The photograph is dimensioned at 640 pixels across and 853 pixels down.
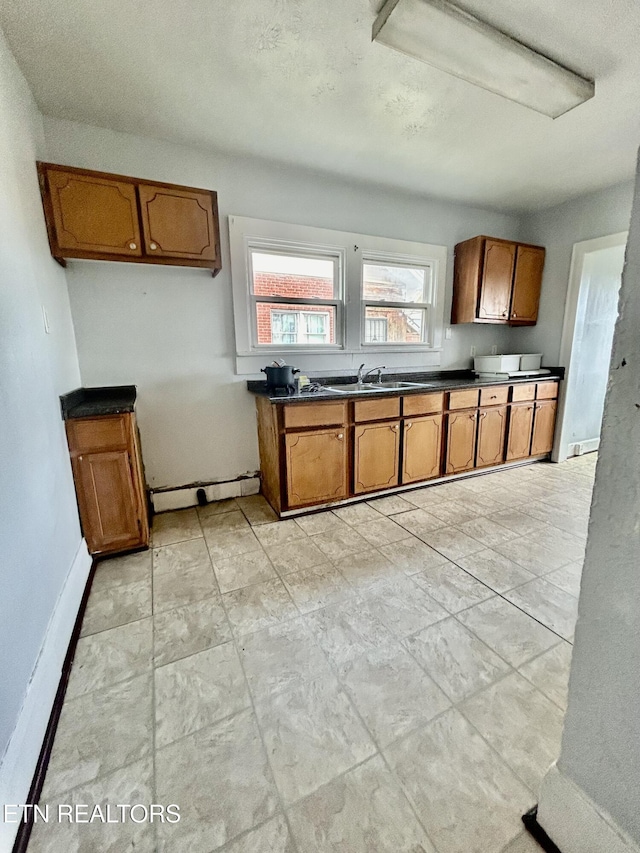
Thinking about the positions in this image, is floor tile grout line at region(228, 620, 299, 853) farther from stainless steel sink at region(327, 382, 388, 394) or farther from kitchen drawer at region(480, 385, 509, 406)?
kitchen drawer at region(480, 385, 509, 406)

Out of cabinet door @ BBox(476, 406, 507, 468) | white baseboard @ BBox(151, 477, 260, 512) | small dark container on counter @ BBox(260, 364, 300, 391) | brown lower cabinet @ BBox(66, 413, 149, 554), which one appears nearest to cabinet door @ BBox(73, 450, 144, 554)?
brown lower cabinet @ BBox(66, 413, 149, 554)

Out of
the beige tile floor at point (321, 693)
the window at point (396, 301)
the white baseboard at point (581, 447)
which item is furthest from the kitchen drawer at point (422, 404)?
the white baseboard at point (581, 447)

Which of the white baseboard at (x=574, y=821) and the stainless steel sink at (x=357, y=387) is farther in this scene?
the stainless steel sink at (x=357, y=387)

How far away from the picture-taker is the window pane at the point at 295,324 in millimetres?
2814

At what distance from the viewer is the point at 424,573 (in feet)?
6.19

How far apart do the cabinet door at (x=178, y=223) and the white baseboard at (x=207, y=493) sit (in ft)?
5.53

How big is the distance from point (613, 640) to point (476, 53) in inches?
93.2

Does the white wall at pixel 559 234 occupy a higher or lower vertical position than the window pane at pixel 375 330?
higher

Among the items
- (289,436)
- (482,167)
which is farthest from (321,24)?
(289,436)

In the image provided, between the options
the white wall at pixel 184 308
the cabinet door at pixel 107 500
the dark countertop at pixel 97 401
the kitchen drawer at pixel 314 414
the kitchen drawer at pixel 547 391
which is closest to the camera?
the dark countertop at pixel 97 401

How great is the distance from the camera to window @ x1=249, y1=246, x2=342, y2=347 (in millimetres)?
2758

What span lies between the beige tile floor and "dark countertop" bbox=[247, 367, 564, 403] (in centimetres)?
98

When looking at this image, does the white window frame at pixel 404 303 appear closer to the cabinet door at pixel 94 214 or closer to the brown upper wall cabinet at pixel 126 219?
the brown upper wall cabinet at pixel 126 219

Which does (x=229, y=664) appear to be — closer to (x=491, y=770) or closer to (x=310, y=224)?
(x=491, y=770)
